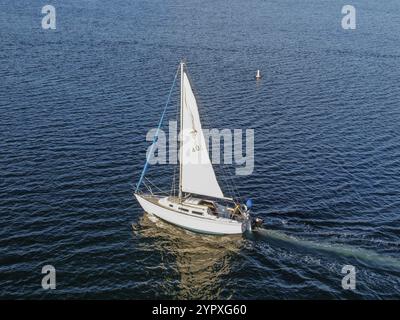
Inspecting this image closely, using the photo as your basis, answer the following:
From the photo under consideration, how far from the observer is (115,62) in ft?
435

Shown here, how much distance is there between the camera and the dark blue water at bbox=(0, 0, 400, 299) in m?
54.8

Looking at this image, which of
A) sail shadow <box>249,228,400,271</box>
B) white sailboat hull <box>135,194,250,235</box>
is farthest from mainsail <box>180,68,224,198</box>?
sail shadow <box>249,228,400,271</box>

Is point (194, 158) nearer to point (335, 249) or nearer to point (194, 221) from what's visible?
point (194, 221)

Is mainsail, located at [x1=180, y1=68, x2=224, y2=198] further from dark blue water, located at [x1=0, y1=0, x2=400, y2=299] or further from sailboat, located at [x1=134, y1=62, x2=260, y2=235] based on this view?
dark blue water, located at [x1=0, y1=0, x2=400, y2=299]

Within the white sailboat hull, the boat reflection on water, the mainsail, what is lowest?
the boat reflection on water

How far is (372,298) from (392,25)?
169864 millimetres

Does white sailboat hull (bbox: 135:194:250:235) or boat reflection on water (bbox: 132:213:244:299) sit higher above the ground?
white sailboat hull (bbox: 135:194:250:235)

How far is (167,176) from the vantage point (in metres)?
77.2

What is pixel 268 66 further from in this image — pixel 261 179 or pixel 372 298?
pixel 372 298

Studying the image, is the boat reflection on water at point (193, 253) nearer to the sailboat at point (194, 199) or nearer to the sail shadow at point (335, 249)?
the sailboat at point (194, 199)

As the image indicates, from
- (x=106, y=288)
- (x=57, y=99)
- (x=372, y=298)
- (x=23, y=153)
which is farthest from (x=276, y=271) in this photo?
(x=57, y=99)

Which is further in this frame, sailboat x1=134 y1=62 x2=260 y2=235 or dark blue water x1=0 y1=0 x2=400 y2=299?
sailboat x1=134 y1=62 x2=260 y2=235

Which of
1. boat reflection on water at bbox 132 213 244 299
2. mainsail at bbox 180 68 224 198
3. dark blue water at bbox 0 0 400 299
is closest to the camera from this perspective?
boat reflection on water at bbox 132 213 244 299

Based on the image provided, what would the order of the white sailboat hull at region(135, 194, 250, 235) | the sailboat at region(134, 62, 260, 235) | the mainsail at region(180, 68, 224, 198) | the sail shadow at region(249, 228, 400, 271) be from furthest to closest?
1. the mainsail at region(180, 68, 224, 198)
2. the sailboat at region(134, 62, 260, 235)
3. the white sailboat hull at region(135, 194, 250, 235)
4. the sail shadow at region(249, 228, 400, 271)
